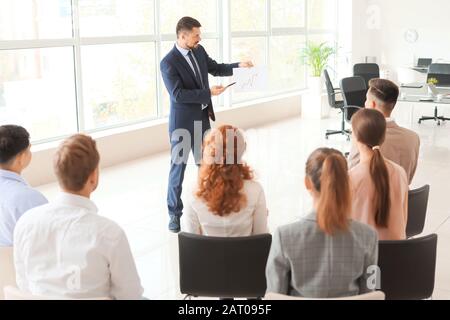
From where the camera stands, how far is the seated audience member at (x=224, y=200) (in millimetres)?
3107

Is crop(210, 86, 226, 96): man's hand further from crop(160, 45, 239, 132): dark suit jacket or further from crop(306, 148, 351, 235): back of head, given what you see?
crop(306, 148, 351, 235): back of head

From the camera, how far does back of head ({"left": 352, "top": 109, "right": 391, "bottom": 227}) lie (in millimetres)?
3191

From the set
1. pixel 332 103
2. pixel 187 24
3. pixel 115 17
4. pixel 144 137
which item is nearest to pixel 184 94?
pixel 187 24

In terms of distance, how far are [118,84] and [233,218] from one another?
18.8ft

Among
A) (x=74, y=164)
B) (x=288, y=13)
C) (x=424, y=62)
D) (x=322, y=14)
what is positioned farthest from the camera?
(x=322, y=14)

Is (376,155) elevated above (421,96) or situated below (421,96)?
above

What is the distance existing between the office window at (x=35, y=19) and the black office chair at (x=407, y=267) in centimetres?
541

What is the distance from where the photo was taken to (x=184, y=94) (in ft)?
16.8

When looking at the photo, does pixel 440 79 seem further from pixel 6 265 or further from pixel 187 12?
pixel 6 265

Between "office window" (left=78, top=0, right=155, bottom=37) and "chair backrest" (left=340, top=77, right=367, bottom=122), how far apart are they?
2846 mm

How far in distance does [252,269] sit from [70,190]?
987 mm

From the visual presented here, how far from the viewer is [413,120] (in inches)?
427

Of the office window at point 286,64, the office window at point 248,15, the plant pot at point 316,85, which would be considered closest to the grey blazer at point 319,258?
the office window at point 248,15

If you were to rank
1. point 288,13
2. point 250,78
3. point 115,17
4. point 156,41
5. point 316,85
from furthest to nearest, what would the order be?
point 288,13
point 316,85
point 156,41
point 115,17
point 250,78
